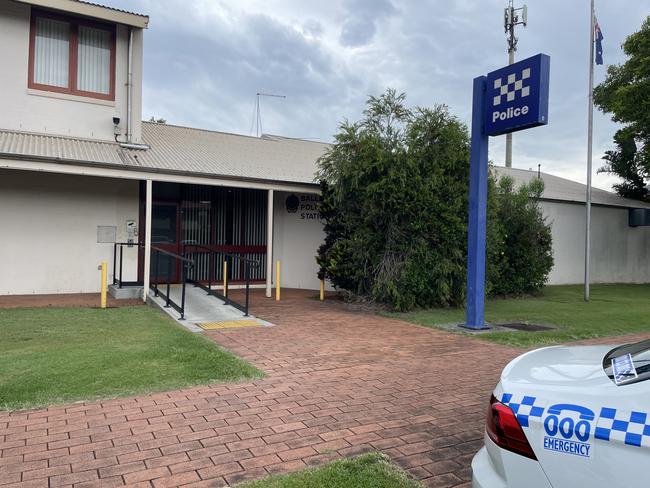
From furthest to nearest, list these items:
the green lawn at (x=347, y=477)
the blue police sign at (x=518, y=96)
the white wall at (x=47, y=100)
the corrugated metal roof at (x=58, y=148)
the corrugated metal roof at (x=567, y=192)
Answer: the corrugated metal roof at (x=567, y=192) < the white wall at (x=47, y=100) < the corrugated metal roof at (x=58, y=148) < the blue police sign at (x=518, y=96) < the green lawn at (x=347, y=477)

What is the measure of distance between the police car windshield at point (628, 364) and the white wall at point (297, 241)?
1145cm

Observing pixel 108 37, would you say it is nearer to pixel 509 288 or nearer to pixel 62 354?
pixel 62 354

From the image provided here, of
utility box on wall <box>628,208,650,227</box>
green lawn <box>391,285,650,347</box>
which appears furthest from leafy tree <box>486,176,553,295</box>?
utility box on wall <box>628,208,650,227</box>

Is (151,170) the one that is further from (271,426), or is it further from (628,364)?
(628,364)

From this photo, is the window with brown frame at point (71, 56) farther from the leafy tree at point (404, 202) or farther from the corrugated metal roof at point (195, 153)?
the leafy tree at point (404, 202)

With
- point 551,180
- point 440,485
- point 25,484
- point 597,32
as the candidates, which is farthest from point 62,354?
point 551,180

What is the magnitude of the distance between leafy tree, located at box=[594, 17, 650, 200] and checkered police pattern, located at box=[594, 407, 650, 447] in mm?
18151

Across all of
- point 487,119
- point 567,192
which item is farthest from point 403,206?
point 567,192

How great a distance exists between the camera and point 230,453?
356 centimetres

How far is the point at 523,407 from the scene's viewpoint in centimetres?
212

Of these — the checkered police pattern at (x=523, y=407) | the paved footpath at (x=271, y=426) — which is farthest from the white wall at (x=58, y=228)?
the checkered police pattern at (x=523, y=407)

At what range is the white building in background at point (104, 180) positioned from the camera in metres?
10.5

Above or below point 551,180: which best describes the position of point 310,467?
below

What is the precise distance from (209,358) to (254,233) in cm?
795
